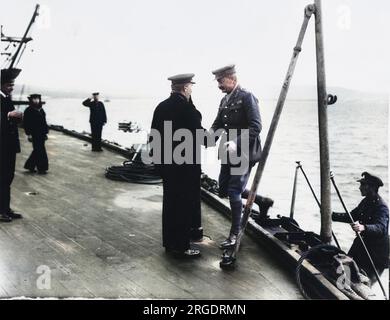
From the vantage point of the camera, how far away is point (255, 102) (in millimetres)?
4398

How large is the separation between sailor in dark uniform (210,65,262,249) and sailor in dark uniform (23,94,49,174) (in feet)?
17.7

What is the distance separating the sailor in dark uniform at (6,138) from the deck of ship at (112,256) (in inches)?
14.0

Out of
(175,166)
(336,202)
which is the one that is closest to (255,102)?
(175,166)

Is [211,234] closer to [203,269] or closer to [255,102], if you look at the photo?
[203,269]

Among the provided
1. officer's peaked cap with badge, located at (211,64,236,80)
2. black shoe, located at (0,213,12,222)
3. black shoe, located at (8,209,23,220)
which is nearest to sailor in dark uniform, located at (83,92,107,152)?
black shoe, located at (8,209,23,220)

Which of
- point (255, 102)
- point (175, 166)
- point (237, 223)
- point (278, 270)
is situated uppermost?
point (255, 102)

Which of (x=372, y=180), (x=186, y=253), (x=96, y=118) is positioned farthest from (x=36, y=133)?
(x=372, y=180)

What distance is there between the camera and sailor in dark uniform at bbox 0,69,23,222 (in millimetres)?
5199

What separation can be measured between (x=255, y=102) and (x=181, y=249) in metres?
1.67

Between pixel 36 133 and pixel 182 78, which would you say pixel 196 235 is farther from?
pixel 36 133

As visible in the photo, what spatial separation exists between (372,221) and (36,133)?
261 inches

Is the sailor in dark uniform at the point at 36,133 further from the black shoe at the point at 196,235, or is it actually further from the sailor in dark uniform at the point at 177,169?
the sailor in dark uniform at the point at 177,169

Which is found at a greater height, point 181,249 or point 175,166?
point 175,166

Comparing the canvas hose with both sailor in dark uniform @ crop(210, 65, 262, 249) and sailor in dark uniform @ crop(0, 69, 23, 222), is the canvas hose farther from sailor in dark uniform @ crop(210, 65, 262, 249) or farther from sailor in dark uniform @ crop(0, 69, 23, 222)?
sailor in dark uniform @ crop(210, 65, 262, 249)
